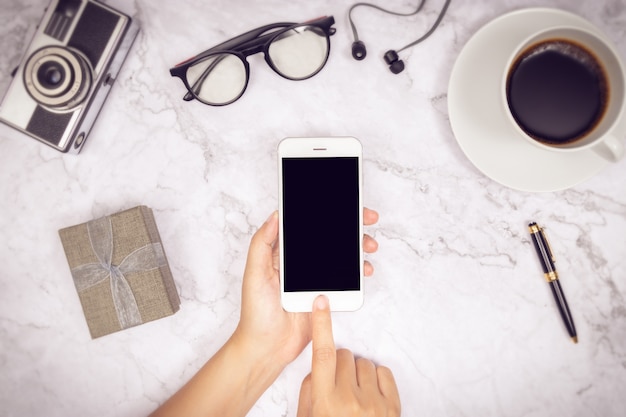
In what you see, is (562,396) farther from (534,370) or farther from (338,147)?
(338,147)

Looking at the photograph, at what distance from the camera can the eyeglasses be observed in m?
0.76

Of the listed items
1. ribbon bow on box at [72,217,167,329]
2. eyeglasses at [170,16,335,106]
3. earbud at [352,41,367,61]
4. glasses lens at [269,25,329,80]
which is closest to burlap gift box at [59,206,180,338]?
ribbon bow on box at [72,217,167,329]


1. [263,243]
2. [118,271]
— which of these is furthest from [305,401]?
[118,271]

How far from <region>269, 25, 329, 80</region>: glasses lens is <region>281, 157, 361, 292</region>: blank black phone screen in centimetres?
17

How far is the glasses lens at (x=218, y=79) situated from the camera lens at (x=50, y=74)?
0.67ft

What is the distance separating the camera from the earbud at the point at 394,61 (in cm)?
75

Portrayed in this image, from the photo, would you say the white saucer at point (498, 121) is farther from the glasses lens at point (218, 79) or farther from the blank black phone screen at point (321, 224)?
the glasses lens at point (218, 79)

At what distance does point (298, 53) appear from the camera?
0.78 meters

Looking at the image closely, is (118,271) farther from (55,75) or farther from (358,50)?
(358,50)

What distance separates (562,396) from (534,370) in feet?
0.22

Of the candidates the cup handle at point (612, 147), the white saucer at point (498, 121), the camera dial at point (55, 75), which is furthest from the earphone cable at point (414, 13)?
the camera dial at point (55, 75)

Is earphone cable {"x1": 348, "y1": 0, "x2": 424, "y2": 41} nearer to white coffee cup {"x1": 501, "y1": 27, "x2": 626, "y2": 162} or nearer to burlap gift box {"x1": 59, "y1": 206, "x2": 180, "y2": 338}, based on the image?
white coffee cup {"x1": 501, "y1": 27, "x2": 626, "y2": 162}

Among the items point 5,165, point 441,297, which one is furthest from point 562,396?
point 5,165

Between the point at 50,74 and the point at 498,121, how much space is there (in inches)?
28.9
